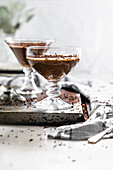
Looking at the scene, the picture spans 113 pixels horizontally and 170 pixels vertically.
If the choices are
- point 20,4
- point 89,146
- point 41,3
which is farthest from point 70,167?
point 41,3

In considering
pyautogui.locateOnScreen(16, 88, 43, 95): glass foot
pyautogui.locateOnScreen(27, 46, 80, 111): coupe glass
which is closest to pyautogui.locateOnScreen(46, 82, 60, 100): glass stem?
pyautogui.locateOnScreen(27, 46, 80, 111): coupe glass

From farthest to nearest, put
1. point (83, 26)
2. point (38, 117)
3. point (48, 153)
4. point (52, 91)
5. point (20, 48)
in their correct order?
point (83, 26), point (20, 48), point (52, 91), point (38, 117), point (48, 153)

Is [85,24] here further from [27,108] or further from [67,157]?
[67,157]

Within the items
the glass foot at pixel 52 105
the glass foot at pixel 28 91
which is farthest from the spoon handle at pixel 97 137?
the glass foot at pixel 28 91

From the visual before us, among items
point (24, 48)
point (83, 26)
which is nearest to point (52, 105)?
point (24, 48)

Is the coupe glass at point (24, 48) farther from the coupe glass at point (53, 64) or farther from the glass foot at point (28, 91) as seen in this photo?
the coupe glass at point (53, 64)

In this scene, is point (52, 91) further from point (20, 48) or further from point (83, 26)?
point (83, 26)
